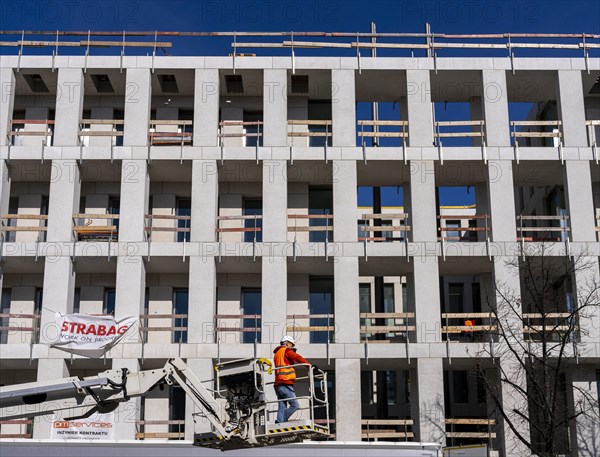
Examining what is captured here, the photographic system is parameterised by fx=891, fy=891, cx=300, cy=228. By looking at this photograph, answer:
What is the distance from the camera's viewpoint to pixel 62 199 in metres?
37.2

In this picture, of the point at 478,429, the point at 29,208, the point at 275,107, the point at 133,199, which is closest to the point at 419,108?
the point at 275,107

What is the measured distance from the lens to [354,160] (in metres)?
37.7

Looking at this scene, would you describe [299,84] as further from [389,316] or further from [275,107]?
[389,316]

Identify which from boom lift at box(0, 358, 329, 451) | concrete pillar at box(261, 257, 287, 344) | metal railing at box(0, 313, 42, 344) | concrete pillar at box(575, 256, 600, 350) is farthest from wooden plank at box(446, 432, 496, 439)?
boom lift at box(0, 358, 329, 451)

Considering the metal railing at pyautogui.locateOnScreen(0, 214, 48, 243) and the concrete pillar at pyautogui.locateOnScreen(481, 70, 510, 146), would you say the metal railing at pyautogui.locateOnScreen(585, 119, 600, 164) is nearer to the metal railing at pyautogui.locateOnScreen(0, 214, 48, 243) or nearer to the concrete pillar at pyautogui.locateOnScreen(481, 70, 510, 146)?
the concrete pillar at pyautogui.locateOnScreen(481, 70, 510, 146)

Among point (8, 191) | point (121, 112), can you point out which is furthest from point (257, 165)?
point (8, 191)

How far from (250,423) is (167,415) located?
2133cm

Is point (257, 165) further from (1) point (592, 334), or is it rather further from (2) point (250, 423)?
(2) point (250, 423)

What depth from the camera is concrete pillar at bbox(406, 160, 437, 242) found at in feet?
122

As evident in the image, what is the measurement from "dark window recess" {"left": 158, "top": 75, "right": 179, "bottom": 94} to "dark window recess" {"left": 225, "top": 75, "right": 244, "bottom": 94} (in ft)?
7.66

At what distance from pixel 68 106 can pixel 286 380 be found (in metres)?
24.2

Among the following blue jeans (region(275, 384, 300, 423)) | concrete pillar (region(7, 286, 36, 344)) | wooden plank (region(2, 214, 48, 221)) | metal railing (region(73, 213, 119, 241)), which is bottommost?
blue jeans (region(275, 384, 300, 423))

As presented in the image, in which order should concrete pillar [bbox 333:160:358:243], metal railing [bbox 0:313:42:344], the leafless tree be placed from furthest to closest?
concrete pillar [bbox 333:160:358:243] < metal railing [bbox 0:313:42:344] < the leafless tree

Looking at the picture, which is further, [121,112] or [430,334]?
[121,112]
